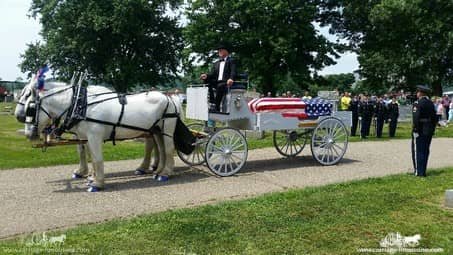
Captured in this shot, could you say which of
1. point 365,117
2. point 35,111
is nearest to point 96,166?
point 35,111

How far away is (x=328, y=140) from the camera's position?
38.7ft

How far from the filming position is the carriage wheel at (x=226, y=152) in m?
10.1

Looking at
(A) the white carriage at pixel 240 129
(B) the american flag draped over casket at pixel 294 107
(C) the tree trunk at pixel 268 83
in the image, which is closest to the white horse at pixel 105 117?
(A) the white carriage at pixel 240 129

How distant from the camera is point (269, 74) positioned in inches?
1580

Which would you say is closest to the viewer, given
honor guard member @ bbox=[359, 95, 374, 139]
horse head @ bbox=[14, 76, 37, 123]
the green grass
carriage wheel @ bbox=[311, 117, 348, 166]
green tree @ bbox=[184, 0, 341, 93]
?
the green grass

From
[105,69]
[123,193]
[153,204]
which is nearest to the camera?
[153,204]

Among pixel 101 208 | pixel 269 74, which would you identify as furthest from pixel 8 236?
pixel 269 74

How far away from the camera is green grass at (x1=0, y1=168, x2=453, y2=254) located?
5.74 metres

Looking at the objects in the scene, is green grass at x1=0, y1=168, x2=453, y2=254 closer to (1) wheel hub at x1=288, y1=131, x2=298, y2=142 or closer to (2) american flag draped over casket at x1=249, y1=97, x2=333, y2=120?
(2) american flag draped over casket at x1=249, y1=97, x2=333, y2=120

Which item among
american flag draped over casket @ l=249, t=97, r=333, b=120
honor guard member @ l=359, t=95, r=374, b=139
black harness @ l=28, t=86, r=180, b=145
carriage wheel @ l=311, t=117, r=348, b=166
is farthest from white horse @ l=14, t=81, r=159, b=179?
honor guard member @ l=359, t=95, r=374, b=139

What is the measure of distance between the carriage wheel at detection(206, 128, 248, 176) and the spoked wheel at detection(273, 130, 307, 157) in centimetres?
207

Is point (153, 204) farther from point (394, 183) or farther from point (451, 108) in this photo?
point (451, 108)

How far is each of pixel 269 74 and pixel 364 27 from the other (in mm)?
10577

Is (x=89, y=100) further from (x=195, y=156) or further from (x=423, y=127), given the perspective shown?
(x=423, y=127)
